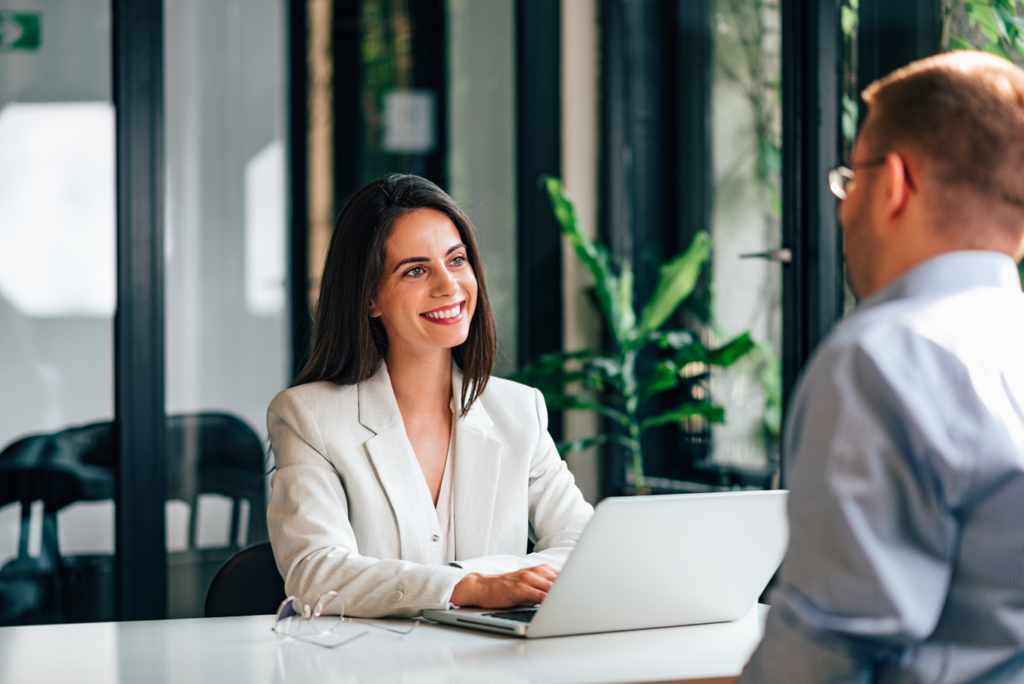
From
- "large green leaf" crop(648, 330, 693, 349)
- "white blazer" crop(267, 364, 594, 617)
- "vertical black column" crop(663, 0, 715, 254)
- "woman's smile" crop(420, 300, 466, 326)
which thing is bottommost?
"white blazer" crop(267, 364, 594, 617)

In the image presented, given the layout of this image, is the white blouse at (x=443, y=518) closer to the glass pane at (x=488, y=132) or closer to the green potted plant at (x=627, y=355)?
the green potted plant at (x=627, y=355)

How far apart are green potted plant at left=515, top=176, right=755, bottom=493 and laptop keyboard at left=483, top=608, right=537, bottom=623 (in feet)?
6.39

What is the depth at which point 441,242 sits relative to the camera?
1963mm

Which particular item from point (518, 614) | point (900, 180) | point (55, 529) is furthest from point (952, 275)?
point (55, 529)

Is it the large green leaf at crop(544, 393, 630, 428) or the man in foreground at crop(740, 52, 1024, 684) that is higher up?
the man in foreground at crop(740, 52, 1024, 684)

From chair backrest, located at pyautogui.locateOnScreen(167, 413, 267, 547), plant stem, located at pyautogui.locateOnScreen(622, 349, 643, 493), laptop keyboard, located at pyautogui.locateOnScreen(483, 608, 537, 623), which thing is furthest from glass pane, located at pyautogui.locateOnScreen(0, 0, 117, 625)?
laptop keyboard, located at pyautogui.locateOnScreen(483, 608, 537, 623)

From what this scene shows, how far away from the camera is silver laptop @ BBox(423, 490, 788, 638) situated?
4.20 ft

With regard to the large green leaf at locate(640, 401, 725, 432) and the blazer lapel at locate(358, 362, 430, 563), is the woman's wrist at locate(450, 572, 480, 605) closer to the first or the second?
the blazer lapel at locate(358, 362, 430, 563)

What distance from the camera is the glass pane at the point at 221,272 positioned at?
3.30 meters

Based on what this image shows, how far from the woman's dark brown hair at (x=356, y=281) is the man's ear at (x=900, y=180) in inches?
46.1

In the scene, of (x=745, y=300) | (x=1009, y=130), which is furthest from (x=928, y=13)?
(x=1009, y=130)

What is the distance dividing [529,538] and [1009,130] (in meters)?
1.28

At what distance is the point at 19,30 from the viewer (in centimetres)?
312

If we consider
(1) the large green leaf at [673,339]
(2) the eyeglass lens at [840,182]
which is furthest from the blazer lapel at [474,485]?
(1) the large green leaf at [673,339]
